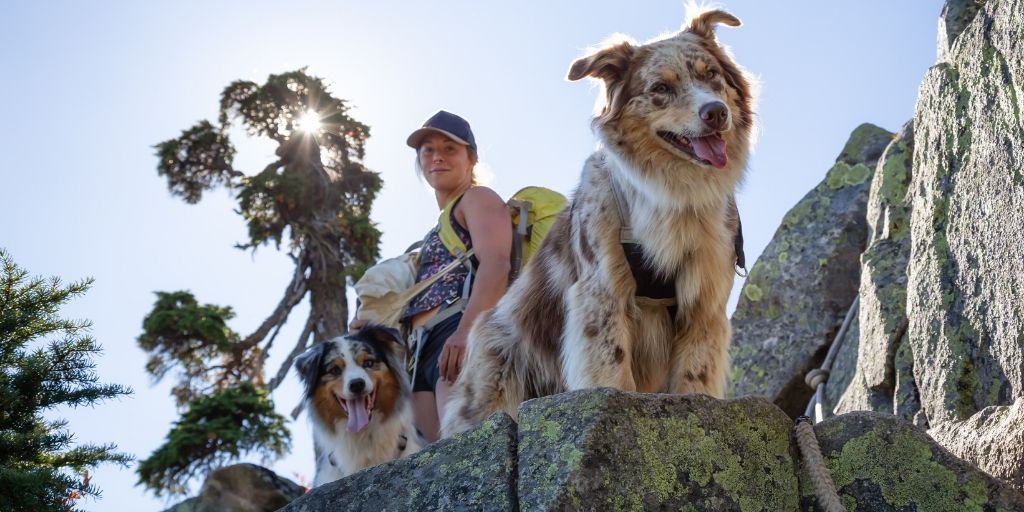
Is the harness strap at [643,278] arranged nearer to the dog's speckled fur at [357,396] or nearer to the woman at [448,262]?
the woman at [448,262]

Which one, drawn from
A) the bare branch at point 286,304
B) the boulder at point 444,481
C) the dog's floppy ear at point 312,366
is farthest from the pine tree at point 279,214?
the boulder at point 444,481

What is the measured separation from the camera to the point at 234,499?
5.87 metres

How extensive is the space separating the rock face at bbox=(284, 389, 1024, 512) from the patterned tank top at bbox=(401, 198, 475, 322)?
2269mm

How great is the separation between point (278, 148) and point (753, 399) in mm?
13967

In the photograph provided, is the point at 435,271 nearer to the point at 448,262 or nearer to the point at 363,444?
the point at 448,262

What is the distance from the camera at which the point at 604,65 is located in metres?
5.11

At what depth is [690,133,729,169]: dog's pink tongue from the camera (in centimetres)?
482

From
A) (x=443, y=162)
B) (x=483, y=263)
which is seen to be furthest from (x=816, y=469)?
(x=443, y=162)

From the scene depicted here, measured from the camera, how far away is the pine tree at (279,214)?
587 inches

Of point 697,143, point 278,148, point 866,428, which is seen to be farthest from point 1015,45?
point 278,148

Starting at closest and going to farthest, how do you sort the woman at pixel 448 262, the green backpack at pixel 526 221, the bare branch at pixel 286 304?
the woman at pixel 448 262, the green backpack at pixel 526 221, the bare branch at pixel 286 304

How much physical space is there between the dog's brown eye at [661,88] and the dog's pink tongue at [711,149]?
27 centimetres

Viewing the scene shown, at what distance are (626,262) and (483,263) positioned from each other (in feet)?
3.65

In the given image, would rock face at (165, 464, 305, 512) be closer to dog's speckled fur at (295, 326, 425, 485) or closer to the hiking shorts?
dog's speckled fur at (295, 326, 425, 485)
